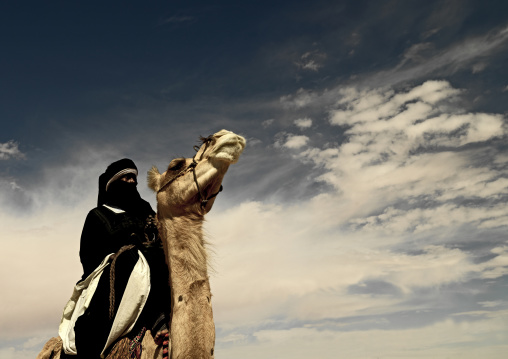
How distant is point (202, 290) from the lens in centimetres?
523

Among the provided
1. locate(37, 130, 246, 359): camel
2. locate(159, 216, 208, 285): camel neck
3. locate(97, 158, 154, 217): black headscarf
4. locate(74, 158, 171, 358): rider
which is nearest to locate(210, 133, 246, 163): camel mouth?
locate(37, 130, 246, 359): camel

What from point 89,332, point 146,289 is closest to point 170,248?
point 146,289

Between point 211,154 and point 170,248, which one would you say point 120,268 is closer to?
point 170,248

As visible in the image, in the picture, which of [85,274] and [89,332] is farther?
[85,274]

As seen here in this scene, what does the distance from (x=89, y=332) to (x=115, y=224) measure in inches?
57.3

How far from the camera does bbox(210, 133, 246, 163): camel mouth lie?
209 inches

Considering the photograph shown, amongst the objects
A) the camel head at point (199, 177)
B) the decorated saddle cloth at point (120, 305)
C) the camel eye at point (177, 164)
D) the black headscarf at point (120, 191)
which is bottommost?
the decorated saddle cloth at point (120, 305)

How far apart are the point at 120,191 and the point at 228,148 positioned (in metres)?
2.30

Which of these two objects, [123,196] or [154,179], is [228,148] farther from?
[123,196]

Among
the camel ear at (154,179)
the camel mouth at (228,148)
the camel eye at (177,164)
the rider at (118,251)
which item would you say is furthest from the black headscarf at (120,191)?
the camel mouth at (228,148)

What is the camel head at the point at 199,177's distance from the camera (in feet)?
17.6

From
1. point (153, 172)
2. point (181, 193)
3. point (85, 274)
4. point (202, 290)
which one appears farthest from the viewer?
point (85, 274)

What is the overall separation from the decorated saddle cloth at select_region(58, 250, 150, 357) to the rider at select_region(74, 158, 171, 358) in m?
0.10

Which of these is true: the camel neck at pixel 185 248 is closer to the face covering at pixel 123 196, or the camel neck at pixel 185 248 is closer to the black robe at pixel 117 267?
the black robe at pixel 117 267
